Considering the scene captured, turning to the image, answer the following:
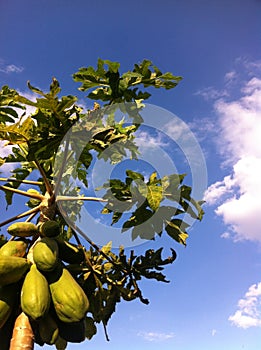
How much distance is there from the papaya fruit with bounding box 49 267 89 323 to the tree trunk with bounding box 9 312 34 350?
0.23m

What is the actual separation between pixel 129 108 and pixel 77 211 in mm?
1665

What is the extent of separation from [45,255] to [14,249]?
12.7 inches

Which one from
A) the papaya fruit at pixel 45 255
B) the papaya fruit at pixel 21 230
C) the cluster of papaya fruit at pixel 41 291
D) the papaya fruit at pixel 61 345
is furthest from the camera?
the papaya fruit at pixel 61 345

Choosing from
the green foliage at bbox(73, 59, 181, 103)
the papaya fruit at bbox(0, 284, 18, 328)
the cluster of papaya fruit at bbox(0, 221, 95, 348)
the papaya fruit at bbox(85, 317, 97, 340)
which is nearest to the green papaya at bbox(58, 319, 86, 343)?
the cluster of papaya fruit at bbox(0, 221, 95, 348)

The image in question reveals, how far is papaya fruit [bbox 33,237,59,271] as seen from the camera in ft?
9.96

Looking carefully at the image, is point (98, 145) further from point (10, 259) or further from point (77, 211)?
point (77, 211)

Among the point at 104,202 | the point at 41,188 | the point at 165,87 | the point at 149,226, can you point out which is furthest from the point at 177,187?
the point at 41,188

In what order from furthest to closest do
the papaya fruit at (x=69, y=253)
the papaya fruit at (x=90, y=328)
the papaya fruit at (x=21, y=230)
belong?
the papaya fruit at (x=90, y=328) < the papaya fruit at (x=69, y=253) < the papaya fruit at (x=21, y=230)

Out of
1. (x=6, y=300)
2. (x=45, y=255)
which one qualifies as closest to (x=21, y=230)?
(x=45, y=255)

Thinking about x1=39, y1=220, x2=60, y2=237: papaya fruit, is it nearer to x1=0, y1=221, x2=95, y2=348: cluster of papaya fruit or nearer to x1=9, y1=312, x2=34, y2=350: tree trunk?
x1=0, y1=221, x2=95, y2=348: cluster of papaya fruit

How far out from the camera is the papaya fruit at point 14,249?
10.4 ft

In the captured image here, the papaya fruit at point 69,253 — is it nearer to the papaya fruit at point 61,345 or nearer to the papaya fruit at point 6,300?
the papaya fruit at point 6,300

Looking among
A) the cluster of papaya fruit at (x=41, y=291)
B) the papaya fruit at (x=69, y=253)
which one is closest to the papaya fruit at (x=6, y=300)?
the cluster of papaya fruit at (x=41, y=291)

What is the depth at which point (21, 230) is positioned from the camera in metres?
3.34
